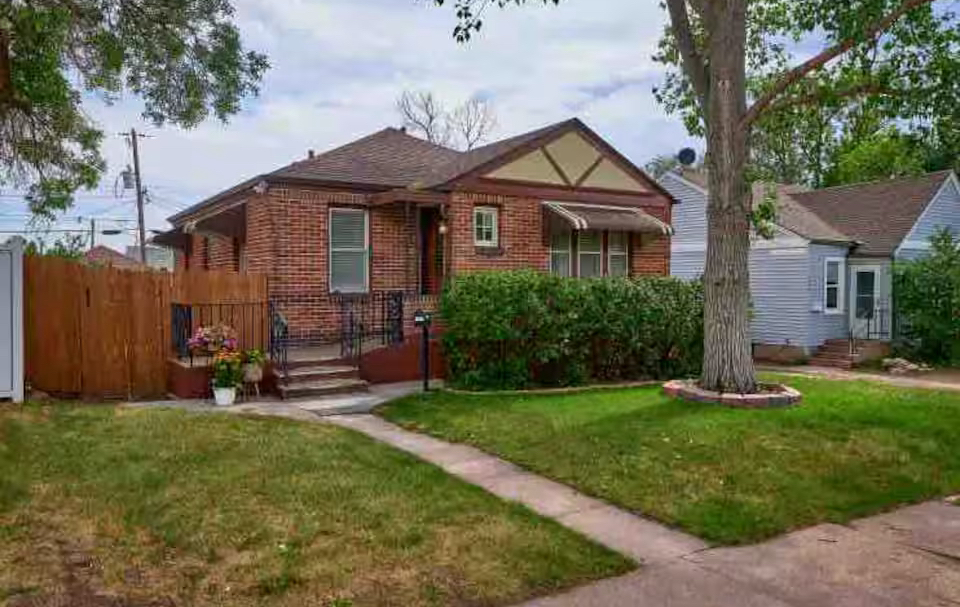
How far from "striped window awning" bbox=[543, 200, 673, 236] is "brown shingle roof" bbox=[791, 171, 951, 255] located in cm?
910

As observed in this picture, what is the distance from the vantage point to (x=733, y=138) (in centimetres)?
945

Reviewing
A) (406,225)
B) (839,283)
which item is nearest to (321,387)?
(406,225)

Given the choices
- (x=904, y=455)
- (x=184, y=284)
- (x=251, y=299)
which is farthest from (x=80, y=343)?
(x=904, y=455)

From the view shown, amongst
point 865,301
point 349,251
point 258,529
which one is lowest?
point 258,529

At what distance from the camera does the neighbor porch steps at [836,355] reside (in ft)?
61.7

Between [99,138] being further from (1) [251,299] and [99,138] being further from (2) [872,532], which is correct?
(2) [872,532]

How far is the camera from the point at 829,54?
9.12 m

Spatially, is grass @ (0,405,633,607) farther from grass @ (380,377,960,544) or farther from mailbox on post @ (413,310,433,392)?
mailbox on post @ (413,310,433,392)

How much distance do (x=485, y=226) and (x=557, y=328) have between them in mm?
3703

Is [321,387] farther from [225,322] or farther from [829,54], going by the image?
[829,54]

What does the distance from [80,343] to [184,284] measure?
157 centimetres

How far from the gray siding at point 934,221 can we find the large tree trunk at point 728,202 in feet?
45.3

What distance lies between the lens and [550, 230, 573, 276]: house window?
15258 millimetres

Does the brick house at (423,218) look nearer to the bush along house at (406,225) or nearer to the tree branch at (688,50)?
the bush along house at (406,225)
